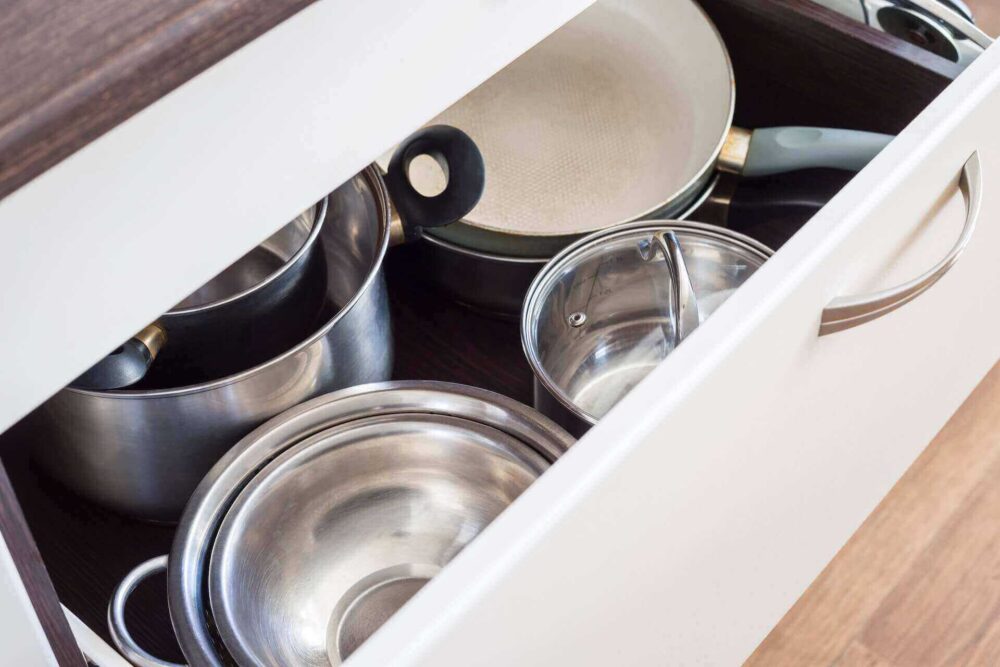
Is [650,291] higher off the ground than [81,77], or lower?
lower

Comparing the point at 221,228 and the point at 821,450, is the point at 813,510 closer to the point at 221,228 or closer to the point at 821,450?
the point at 821,450

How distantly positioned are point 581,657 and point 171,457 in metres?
0.24

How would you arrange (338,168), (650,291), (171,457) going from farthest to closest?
(650,291) → (171,457) → (338,168)

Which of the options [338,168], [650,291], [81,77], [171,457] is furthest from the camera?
[650,291]

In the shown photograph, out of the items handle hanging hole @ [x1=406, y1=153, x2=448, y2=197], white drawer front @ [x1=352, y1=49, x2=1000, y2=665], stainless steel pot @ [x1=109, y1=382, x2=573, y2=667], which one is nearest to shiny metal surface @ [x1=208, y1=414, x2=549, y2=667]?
stainless steel pot @ [x1=109, y1=382, x2=573, y2=667]

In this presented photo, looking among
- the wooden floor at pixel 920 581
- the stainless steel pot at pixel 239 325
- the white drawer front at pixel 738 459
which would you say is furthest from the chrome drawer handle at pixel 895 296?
the wooden floor at pixel 920 581

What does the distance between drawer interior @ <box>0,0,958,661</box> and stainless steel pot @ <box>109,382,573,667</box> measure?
0.29ft

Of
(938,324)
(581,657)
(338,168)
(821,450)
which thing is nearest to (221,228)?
(338,168)

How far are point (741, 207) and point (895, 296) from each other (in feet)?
0.98

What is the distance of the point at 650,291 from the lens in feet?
2.19

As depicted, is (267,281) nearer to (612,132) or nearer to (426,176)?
(426,176)

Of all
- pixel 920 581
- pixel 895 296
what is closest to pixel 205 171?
pixel 895 296

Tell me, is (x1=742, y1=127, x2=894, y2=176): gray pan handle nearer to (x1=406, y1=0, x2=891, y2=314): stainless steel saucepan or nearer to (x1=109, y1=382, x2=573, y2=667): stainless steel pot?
(x1=406, y1=0, x2=891, y2=314): stainless steel saucepan

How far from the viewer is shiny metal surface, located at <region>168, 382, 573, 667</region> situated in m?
0.49
